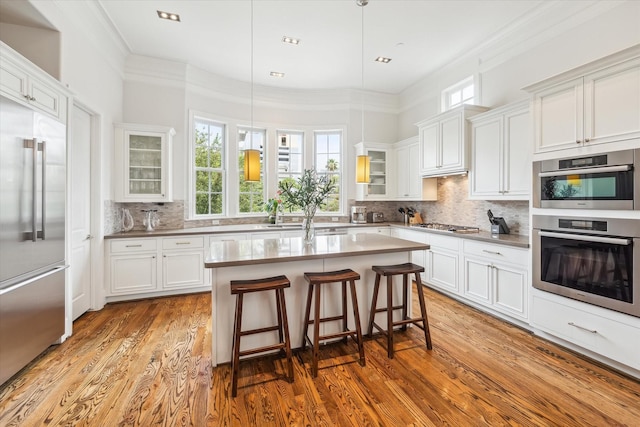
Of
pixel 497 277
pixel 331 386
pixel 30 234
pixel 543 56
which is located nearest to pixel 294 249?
pixel 331 386

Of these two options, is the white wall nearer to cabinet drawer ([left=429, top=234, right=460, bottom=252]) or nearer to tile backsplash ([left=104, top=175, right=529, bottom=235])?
tile backsplash ([left=104, top=175, right=529, bottom=235])

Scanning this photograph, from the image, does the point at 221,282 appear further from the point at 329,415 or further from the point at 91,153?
the point at 91,153

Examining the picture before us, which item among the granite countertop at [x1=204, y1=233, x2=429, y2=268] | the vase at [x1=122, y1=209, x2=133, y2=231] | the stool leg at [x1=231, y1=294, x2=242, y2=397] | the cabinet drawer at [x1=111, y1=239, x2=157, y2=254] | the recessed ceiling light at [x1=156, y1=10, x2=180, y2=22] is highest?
the recessed ceiling light at [x1=156, y1=10, x2=180, y2=22]

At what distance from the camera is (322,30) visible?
3.66 meters

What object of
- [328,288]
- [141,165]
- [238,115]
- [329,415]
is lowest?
[329,415]

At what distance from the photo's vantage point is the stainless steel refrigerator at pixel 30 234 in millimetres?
2010

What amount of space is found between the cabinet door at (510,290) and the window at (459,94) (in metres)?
2.54

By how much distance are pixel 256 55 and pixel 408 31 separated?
2098 millimetres

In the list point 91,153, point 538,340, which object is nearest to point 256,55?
point 91,153

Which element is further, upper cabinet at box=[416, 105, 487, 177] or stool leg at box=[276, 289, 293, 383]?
upper cabinet at box=[416, 105, 487, 177]

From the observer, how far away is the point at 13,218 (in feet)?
6.76

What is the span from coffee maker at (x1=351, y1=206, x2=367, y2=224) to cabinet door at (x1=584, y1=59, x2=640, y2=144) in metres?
3.43

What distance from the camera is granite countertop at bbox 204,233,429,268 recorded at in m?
2.28

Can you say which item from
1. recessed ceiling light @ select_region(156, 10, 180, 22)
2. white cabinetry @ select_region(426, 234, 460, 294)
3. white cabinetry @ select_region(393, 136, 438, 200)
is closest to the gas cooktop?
white cabinetry @ select_region(426, 234, 460, 294)
